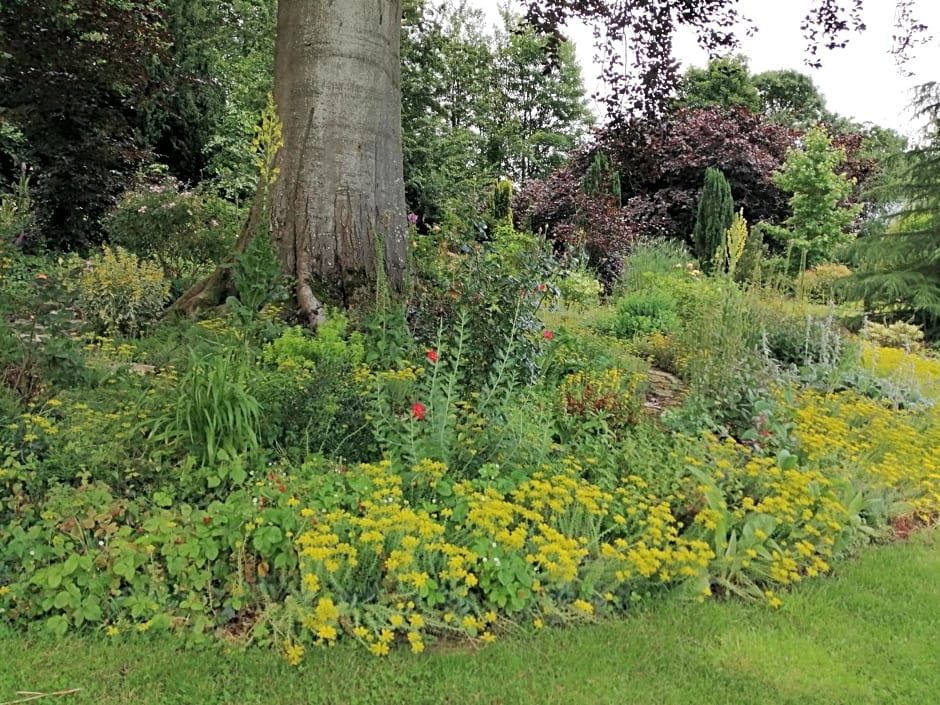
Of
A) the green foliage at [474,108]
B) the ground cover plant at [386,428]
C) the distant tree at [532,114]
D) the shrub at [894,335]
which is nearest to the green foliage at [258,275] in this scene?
the ground cover plant at [386,428]

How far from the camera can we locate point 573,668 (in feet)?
6.87

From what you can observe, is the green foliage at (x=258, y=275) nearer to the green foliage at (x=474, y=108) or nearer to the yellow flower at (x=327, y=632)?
the green foliage at (x=474, y=108)

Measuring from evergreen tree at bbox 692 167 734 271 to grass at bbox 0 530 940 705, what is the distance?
13.4m

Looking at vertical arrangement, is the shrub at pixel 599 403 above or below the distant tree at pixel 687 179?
below

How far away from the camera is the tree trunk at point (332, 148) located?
4723mm

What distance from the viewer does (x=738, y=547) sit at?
2.67 metres

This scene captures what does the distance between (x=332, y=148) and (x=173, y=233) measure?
9.20 ft

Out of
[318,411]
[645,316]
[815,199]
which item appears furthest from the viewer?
[815,199]

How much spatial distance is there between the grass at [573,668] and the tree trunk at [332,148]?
292 centimetres

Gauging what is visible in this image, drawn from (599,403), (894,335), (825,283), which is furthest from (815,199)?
(599,403)

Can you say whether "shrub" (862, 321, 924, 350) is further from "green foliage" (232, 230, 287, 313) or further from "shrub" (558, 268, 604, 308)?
"green foliage" (232, 230, 287, 313)

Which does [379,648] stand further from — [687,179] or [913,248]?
[687,179]

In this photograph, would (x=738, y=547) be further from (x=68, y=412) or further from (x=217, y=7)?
(x=217, y=7)

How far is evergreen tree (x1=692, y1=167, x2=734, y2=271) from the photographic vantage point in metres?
14.9
